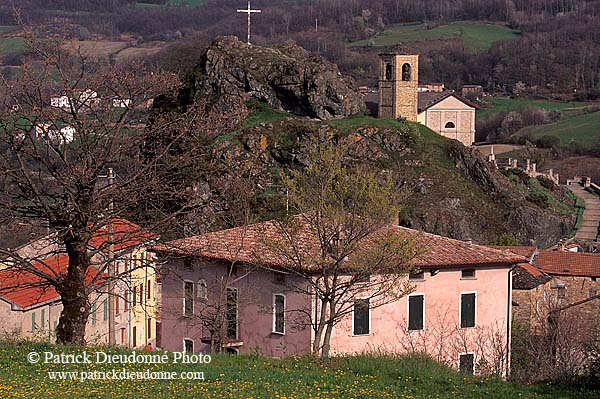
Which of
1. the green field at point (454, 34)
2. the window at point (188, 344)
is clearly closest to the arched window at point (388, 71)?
the window at point (188, 344)

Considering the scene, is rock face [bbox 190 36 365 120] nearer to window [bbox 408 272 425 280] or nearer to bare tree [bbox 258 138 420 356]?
window [bbox 408 272 425 280]

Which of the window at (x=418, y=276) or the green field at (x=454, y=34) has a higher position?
the green field at (x=454, y=34)

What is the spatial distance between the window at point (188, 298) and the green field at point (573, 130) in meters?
76.8

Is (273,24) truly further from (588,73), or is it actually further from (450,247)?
(450,247)

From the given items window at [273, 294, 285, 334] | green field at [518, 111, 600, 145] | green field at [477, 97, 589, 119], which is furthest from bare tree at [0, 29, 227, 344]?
green field at [477, 97, 589, 119]

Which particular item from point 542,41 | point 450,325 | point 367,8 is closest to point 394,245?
point 450,325

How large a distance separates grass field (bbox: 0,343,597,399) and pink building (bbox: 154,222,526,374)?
25.8 ft

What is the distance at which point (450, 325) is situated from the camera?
28203 millimetres

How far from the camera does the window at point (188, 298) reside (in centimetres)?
2875

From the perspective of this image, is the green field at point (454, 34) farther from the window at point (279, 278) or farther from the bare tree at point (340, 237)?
the bare tree at point (340, 237)

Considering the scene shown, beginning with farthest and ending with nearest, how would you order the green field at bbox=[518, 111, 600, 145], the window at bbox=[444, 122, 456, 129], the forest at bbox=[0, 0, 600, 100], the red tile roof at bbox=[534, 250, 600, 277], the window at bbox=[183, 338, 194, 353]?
the forest at bbox=[0, 0, 600, 100] → the green field at bbox=[518, 111, 600, 145] → the window at bbox=[444, 122, 456, 129] → the red tile roof at bbox=[534, 250, 600, 277] → the window at bbox=[183, 338, 194, 353]

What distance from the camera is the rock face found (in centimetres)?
5650

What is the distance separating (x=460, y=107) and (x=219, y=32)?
3685 inches

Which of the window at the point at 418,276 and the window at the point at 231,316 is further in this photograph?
the window at the point at 418,276
